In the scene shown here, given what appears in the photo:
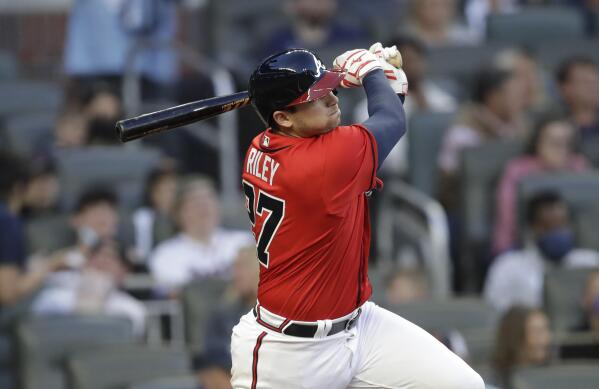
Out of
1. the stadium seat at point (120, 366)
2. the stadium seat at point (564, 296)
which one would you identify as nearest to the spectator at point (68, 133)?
the stadium seat at point (120, 366)

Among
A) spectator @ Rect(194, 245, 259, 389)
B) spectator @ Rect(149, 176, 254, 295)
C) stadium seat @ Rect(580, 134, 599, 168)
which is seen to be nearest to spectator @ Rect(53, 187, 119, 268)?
spectator @ Rect(149, 176, 254, 295)

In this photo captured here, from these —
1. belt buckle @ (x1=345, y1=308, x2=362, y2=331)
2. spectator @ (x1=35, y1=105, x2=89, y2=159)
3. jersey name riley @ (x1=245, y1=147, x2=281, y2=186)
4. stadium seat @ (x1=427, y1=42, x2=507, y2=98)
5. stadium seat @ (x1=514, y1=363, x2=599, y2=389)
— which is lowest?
stadium seat @ (x1=514, y1=363, x2=599, y2=389)

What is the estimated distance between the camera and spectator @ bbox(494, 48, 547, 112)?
9367 mm

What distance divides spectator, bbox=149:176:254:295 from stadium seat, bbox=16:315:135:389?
998mm

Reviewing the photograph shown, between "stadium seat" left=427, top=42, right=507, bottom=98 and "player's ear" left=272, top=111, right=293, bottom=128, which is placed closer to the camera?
"player's ear" left=272, top=111, right=293, bottom=128

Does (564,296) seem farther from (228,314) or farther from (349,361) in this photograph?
(349,361)

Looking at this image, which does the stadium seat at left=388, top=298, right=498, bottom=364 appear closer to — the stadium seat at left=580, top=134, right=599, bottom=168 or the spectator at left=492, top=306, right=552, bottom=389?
the spectator at left=492, top=306, right=552, bottom=389

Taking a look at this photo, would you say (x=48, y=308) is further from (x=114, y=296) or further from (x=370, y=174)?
(x=370, y=174)

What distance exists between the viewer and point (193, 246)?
7961mm

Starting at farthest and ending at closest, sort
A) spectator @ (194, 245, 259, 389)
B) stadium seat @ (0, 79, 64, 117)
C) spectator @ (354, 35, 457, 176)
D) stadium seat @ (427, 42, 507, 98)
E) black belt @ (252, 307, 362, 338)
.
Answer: stadium seat @ (0, 79, 64, 117)
stadium seat @ (427, 42, 507, 98)
spectator @ (354, 35, 457, 176)
spectator @ (194, 245, 259, 389)
black belt @ (252, 307, 362, 338)

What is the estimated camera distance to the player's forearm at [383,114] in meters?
4.05

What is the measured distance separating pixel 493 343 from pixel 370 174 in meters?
3.06

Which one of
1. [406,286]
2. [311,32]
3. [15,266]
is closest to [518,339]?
[406,286]

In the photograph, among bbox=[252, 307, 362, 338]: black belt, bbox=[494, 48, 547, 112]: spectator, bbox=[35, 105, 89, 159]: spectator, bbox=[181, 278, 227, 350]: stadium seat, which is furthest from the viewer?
bbox=[494, 48, 547, 112]: spectator
